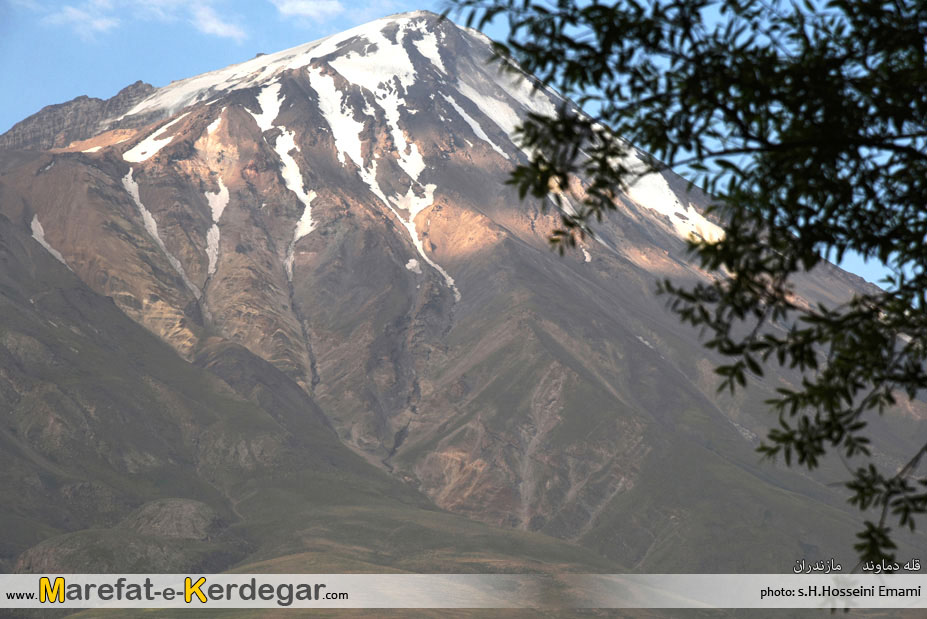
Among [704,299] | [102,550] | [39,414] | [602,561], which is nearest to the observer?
[704,299]

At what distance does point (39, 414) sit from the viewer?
175 m

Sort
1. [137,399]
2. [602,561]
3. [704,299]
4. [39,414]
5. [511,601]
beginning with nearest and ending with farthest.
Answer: [704,299], [511,601], [602,561], [39,414], [137,399]

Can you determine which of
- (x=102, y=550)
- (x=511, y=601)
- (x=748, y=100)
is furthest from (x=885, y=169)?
(x=102, y=550)

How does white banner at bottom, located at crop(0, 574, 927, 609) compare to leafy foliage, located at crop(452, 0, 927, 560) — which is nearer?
leafy foliage, located at crop(452, 0, 927, 560)

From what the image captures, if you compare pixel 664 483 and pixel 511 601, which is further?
pixel 664 483

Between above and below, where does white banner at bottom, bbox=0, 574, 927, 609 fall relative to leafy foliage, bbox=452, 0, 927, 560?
above

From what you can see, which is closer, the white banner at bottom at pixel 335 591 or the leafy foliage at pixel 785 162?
the leafy foliage at pixel 785 162

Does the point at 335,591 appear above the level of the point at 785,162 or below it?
above

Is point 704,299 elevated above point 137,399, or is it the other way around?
point 137,399

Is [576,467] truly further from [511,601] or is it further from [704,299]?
[704,299]

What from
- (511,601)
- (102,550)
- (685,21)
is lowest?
(685,21)

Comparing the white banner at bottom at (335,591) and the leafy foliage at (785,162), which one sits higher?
the white banner at bottom at (335,591)

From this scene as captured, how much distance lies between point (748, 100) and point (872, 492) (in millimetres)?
3842

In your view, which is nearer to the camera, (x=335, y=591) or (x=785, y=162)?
(x=785, y=162)
